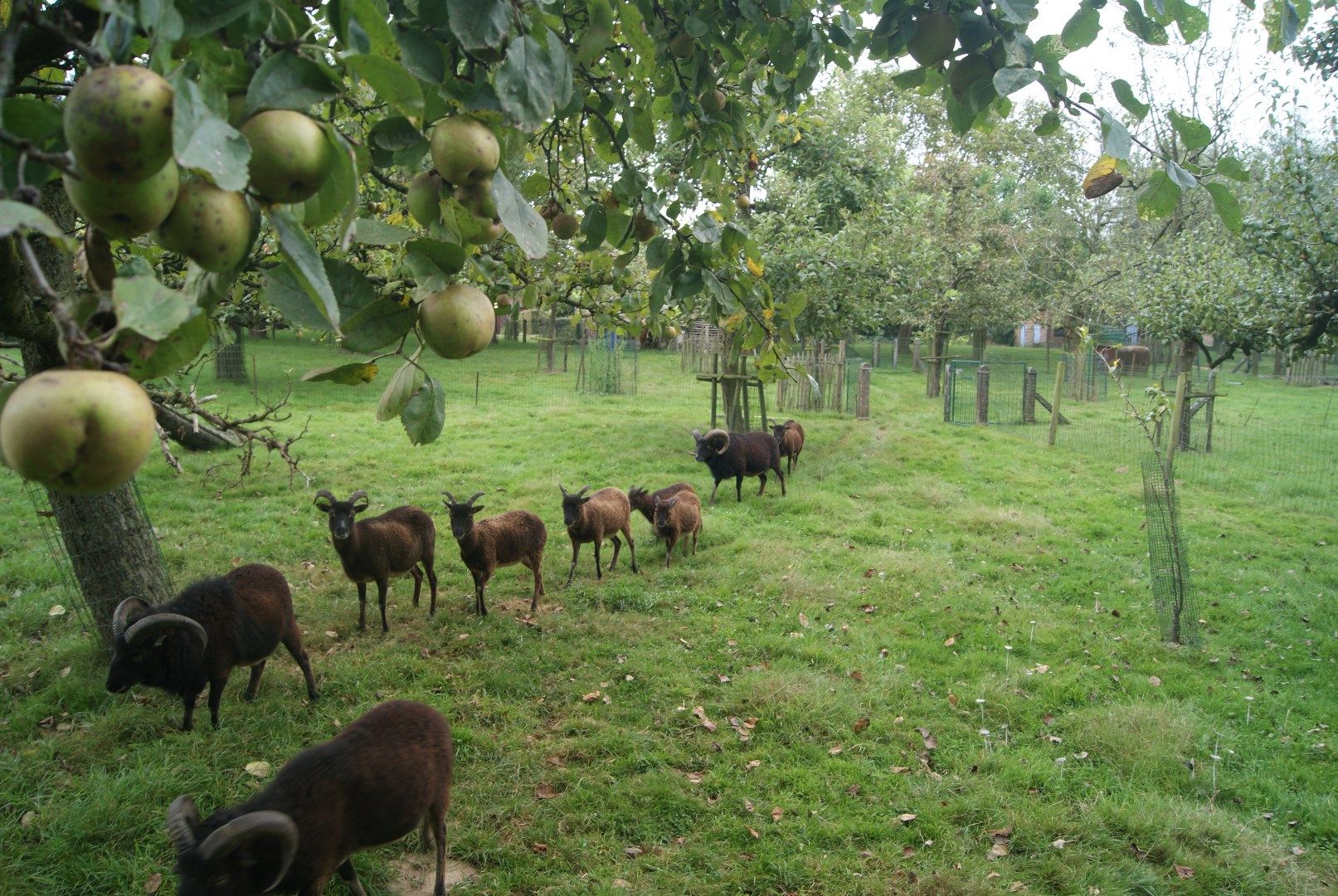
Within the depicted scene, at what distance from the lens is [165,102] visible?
773mm

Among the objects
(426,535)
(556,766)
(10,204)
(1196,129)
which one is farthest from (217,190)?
(426,535)

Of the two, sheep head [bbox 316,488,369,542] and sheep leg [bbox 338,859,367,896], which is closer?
sheep leg [bbox 338,859,367,896]

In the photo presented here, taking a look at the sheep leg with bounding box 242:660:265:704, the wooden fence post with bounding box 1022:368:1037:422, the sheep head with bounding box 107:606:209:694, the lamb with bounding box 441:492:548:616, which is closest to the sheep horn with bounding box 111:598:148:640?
the sheep head with bounding box 107:606:209:694

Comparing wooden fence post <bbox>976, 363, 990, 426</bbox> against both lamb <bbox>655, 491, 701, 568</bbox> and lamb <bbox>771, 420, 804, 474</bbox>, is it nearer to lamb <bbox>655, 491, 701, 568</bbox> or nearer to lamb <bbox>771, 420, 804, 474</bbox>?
lamb <bbox>771, 420, 804, 474</bbox>

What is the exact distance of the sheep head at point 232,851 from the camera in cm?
264

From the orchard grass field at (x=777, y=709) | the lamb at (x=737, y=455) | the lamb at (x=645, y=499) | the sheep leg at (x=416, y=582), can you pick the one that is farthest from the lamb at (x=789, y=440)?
the sheep leg at (x=416, y=582)

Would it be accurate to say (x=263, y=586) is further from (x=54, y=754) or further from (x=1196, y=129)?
(x=1196, y=129)

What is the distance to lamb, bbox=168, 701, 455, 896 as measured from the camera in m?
2.68

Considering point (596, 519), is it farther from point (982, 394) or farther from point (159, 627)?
point (982, 394)

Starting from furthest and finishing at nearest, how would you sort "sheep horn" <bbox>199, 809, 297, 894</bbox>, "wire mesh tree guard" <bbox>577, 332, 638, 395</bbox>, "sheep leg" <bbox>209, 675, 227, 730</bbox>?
1. "wire mesh tree guard" <bbox>577, 332, 638, 395</bbox>
2. "sheep leg" <bbox>209, 675, 227, 730</bbox>
3. "sheep horn" <bbox>199, 809, 297, 894</bbox>

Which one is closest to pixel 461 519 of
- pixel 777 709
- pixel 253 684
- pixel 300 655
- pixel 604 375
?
pixel 300 655

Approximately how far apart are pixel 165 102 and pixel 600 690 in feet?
16.5

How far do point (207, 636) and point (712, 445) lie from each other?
677 cm

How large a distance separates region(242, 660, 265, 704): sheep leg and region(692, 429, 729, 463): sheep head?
6144 millimetres
